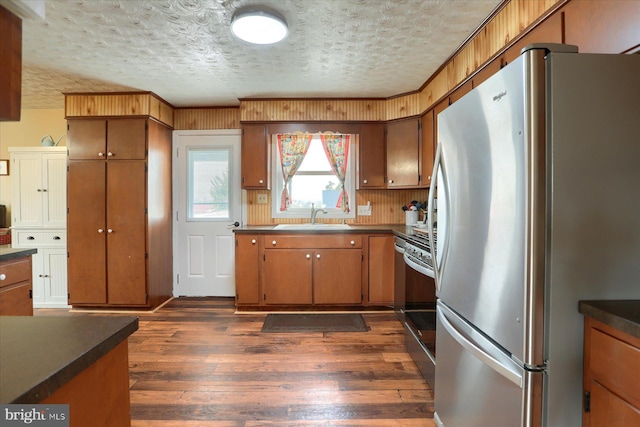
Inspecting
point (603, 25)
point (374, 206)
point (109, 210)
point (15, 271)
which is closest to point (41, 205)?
point (109, 210)

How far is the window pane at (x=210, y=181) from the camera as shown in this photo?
12.9 feet

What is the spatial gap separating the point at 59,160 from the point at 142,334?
7.34ft

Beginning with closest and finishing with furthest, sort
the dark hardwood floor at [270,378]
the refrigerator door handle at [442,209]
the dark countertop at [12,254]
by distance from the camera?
the refrigerator door handle at [442,209] → the dark hardwood floor at [270,378] → the dark countertop at [12,254]

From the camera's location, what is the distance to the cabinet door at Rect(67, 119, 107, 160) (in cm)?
332

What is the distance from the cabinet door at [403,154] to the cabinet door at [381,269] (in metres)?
0.68

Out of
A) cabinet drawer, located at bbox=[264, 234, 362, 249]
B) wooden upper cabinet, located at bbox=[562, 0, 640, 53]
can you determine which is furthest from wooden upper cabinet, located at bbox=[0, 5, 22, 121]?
cabinet drawer, located at bbox=[264, 234, 362, 249]

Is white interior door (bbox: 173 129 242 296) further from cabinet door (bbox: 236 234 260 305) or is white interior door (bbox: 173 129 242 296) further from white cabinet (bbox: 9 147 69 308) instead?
white cabinet (bbox: 9 147 69 308)

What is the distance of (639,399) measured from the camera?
805mm

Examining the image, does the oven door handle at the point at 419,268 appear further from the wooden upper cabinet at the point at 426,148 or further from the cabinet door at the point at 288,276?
the cabinet door at the point at 288,276

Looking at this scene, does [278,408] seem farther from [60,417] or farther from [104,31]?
[104,31]

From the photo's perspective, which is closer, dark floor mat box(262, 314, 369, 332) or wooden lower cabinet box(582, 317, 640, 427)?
wooden lower cabinet box(582, 317, 640, 427)

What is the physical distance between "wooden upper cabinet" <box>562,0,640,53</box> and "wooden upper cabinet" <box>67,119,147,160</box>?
142 inches

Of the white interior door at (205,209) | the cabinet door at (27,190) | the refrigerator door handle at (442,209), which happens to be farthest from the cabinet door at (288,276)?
the cabinet door at (27,190)

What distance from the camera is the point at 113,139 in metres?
3.33
